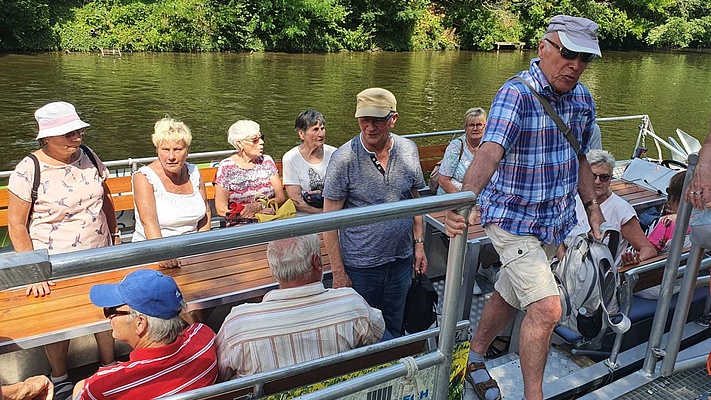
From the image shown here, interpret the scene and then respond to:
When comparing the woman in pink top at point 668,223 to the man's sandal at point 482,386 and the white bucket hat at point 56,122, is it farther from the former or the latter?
the white bucket hat at point 56,122

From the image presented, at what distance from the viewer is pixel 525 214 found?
2.27 meters

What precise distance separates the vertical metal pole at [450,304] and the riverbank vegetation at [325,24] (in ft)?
86.2

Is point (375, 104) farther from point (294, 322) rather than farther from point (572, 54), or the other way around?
point (294, 322)

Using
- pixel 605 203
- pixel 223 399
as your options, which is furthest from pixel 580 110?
pixel 223 399

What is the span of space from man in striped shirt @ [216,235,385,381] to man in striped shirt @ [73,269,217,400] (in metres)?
0.09

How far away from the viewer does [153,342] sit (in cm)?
195

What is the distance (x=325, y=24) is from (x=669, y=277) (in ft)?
93.7

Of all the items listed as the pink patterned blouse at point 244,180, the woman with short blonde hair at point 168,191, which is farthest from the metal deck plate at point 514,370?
the pink patterned blouse at point 244,180

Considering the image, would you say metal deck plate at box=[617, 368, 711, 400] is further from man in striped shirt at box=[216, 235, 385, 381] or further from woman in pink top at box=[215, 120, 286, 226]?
woman in pink top at box=[215, 120, 286, 226]

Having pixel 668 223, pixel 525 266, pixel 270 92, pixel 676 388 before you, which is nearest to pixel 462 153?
pixel 668 223

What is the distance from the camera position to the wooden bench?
235cm

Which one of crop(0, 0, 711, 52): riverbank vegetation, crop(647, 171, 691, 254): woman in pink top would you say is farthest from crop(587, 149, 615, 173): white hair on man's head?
crop(0, 0, 711, 52): riverbank vegetation

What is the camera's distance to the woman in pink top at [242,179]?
156 inches

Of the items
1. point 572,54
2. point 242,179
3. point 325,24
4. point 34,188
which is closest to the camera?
point 572,54
